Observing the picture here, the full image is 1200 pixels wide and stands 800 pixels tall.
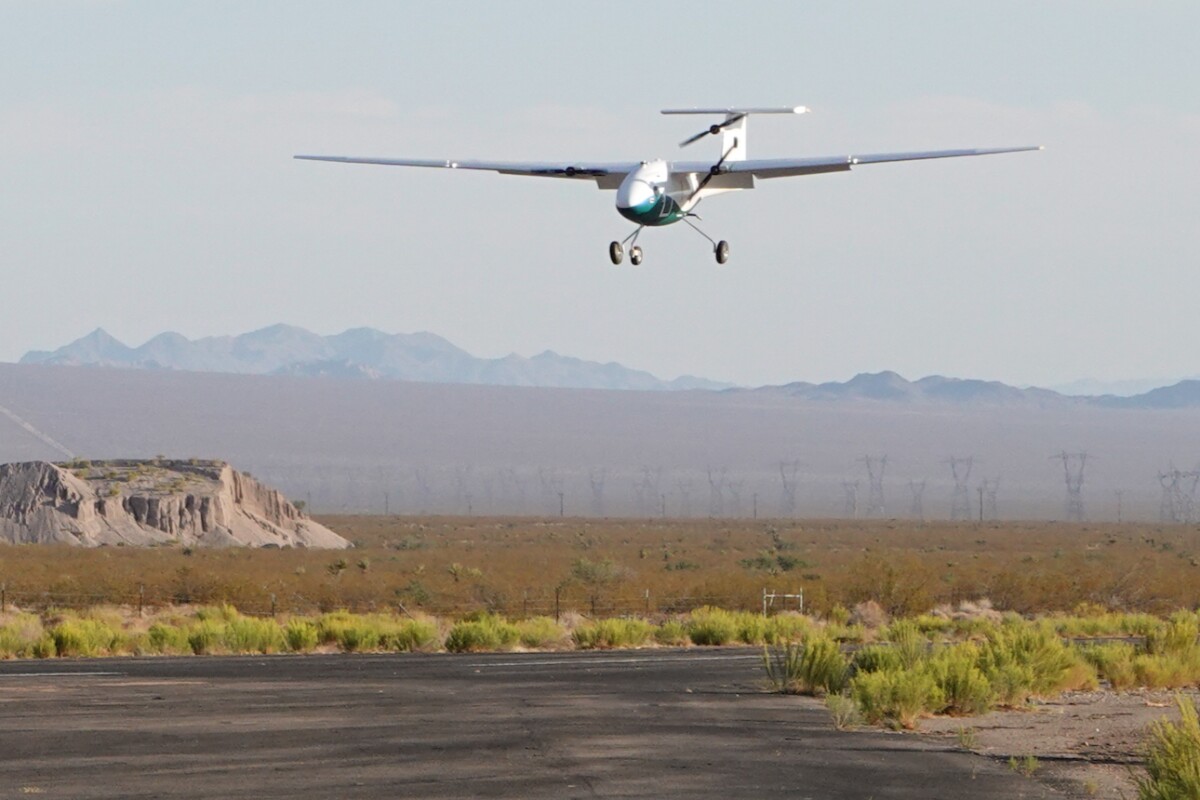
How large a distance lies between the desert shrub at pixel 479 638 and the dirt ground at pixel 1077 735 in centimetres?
1586

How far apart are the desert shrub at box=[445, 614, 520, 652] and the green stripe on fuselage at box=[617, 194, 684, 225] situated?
12187 millimetres

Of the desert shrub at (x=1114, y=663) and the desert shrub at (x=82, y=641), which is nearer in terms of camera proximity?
the desert shrub at (x=1114, y=663)

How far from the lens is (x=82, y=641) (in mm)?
40719

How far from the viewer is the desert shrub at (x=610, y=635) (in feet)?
151

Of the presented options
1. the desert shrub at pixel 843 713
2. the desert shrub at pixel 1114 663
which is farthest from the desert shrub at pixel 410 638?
the desert shrub at pixel 843 713

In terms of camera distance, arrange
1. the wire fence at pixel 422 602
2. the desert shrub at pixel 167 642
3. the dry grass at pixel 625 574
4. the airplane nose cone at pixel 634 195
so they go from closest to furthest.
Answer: the airplane nose cone at pixel 634 195, the desert shrub at pixel 167 642, the wire fence at pixel 422 602, the dry grass at pixel 625 574

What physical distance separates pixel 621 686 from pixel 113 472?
291 ft

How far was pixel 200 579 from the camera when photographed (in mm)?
64562

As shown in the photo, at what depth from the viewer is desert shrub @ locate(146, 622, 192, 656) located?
41.9m

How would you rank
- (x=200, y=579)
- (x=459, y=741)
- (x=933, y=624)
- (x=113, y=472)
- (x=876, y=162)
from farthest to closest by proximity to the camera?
(x=113, y=472)
(x=200, y=579)
(x=933, y=624)
(x=876, y=162)
(x=459, y=741)

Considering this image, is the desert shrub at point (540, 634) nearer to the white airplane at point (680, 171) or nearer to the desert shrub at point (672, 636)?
the desert shrub at point (672, 636)

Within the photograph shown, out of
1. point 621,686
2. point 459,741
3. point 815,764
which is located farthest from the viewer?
point 621,686

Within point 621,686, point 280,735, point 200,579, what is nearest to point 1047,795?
point 280,735

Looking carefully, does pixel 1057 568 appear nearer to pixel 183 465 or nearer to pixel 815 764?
pixel 183 465
